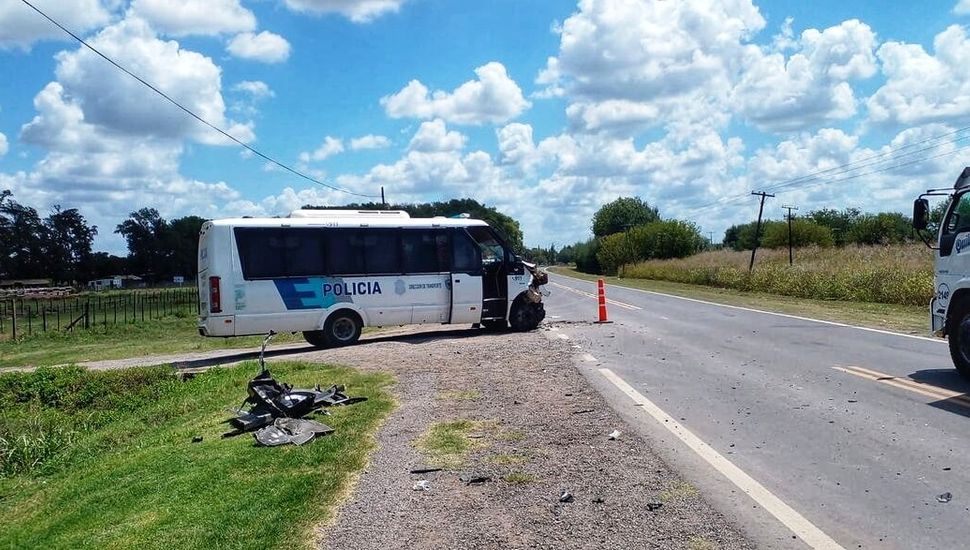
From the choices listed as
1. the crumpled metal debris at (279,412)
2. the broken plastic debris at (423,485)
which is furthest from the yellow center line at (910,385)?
the crumpled metal debris at (279,412)

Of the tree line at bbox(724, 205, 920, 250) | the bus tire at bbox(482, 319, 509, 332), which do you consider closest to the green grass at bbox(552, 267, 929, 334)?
the bus tire at bbox(482, 319, 509, 332)

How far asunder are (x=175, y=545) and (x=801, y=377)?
849 cm

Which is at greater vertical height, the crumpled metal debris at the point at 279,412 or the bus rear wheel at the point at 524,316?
the bus rear wheel at the point at 524,316

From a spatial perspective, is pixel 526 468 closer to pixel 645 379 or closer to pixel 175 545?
pixel 175 545

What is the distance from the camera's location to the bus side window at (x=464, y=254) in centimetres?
1819

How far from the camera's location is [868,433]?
7.41 meters

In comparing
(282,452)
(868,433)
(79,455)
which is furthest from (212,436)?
(868,433)

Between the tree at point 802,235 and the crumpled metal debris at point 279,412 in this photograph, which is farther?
the tree at point 802,235

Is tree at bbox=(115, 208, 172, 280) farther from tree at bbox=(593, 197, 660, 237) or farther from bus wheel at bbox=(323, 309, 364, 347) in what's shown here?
bus wheel at bbox=(323, 309, 364, 347)

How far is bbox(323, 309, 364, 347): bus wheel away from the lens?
17328 millimetres

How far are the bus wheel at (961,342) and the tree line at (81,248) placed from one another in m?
99.2

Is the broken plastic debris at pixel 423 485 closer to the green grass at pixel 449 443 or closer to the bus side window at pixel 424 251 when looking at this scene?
the green grass at pixel 449 443

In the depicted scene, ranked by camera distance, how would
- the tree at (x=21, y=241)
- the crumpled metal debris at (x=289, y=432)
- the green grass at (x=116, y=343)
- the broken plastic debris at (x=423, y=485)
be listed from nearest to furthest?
the broken plastic debris at (x=423, y=485) < the crumpled metal debris at (x=289, y=432) < the green grass at (x=116, y=343) < the tree at (x=21, y=241)

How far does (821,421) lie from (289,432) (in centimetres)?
541
